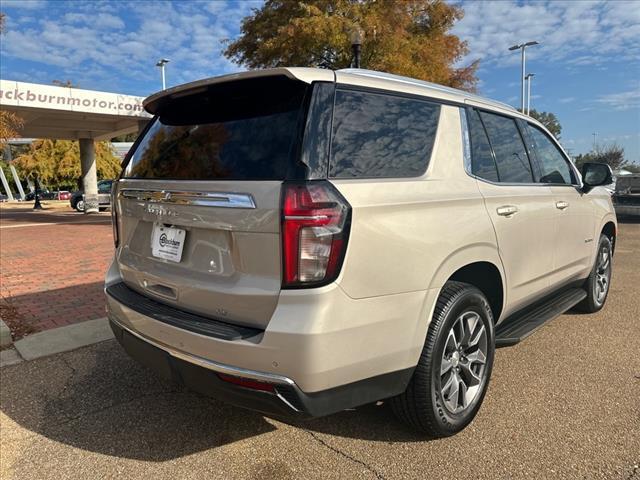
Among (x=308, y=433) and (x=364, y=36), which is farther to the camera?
(x=364, y=36)

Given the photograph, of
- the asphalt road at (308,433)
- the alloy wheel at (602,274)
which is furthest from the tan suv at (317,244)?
the alloy wheel at (602,274)

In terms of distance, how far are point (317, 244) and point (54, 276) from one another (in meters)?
6.49

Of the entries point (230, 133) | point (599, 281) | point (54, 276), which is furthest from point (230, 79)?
point (54, 276)

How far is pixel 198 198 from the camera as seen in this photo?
2.37 m

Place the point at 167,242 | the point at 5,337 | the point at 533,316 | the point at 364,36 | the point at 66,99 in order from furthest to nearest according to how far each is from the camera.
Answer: the point at 66,99 → the point at 364,36 → the point at 5,337 → the point at 533,316 → the point at 167,242

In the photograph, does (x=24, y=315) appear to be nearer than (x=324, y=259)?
No

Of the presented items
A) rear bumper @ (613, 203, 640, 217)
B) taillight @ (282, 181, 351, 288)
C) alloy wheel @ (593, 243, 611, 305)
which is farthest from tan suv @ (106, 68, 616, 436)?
rear bumper @ (613, 203, 640, 217)

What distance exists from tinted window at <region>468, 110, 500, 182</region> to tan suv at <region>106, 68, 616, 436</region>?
1 centimetres

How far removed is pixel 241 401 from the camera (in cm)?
225

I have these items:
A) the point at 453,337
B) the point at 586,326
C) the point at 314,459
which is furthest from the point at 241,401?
the point at 586,326

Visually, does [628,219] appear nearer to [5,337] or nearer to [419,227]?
[419,227]

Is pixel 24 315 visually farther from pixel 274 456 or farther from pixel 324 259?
pixel 324 259

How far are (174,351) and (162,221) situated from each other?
2.19 ft

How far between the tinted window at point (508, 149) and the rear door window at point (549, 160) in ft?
0.90
